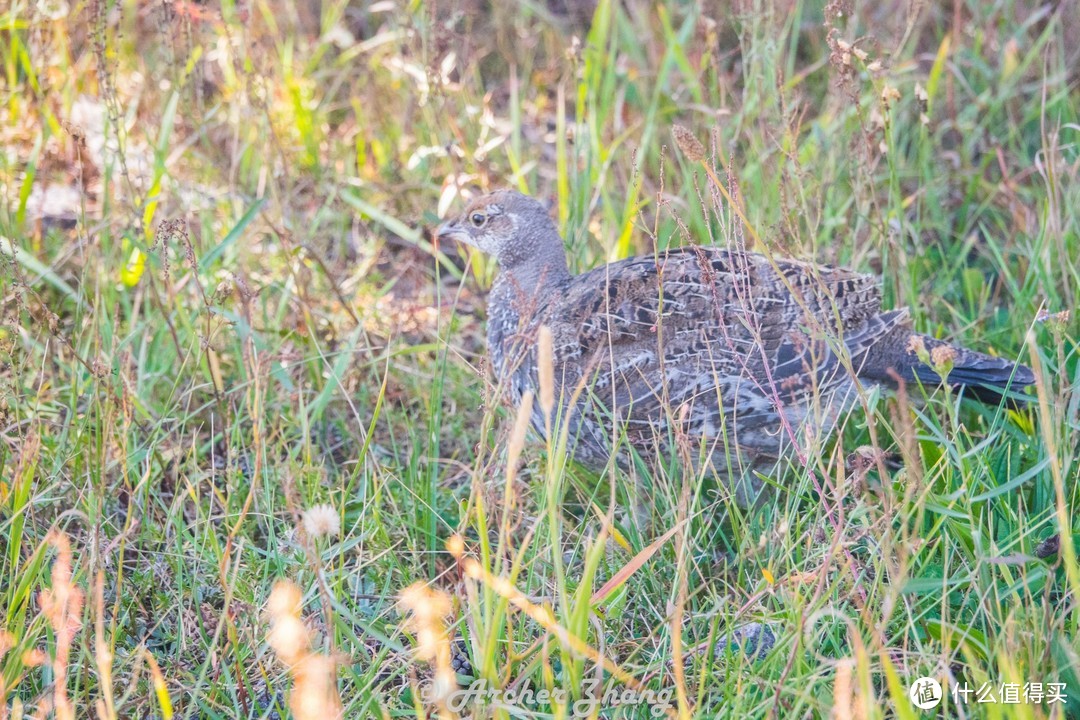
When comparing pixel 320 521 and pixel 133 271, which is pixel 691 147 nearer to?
pixel 320 521

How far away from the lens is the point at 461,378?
162 inches

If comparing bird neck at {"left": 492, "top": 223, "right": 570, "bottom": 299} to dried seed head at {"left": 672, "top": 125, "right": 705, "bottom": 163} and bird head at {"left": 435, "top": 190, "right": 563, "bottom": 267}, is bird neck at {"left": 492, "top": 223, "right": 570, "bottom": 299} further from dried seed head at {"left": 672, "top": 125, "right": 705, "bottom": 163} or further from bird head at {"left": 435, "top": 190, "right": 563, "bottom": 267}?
dried seed head at {"left": 672, "top": 125, "right": 705, "bottom": 163}

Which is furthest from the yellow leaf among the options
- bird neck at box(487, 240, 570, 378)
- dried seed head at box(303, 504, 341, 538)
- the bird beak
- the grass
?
dried seed head at box(303, 504, 341, 538)

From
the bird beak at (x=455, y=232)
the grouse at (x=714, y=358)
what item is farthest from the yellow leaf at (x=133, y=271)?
the grouse at (x=714, y=358)

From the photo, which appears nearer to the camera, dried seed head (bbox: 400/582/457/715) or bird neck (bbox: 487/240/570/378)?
dried seed head (bbox: 400/582/457/715)

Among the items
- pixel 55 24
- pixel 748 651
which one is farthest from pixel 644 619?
pixel 55 24

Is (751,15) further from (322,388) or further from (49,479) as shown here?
(49,479)

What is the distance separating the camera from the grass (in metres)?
2.47

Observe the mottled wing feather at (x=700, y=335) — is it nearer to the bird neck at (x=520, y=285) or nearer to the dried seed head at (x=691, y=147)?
the bird neck at (x=520, y=285)

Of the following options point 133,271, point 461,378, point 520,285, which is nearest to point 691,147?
point 520,285

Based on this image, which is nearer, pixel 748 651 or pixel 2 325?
pixel 748 651

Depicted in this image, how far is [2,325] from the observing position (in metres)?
3.81

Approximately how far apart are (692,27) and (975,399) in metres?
2.63

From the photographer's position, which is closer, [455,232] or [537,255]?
[537,255]
